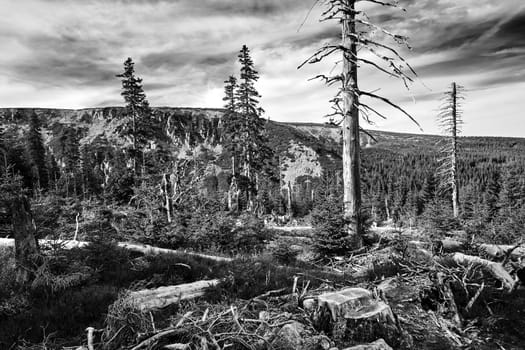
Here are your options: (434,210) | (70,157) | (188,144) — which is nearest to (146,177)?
(434,210)

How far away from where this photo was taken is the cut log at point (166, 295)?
4.29 metres

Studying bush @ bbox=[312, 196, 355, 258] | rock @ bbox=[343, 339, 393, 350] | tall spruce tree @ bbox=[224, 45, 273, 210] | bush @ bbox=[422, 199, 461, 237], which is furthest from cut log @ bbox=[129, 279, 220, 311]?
tall spruce tree @ bbox=[224, 45, 273, 210]

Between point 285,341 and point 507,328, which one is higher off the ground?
point 285,341

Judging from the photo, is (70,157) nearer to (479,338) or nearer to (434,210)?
(434,210)

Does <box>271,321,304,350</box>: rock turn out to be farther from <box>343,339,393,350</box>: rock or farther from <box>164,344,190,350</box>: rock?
<box>164,344,190,350</box>: rock

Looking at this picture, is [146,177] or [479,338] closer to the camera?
[479,338]

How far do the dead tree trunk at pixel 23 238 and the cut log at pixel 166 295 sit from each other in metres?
2.39

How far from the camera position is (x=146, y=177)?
19062 mm

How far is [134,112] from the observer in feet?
86.5

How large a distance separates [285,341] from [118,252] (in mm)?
5541

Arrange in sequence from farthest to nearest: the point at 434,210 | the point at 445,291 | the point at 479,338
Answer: the point at 434,210 < the point at 445,291 < the point at 479,338

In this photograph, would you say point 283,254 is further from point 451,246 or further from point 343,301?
point 343,301

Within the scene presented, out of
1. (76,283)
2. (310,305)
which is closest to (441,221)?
(310,305)

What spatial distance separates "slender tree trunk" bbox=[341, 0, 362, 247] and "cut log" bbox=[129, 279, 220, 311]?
4950 mm
